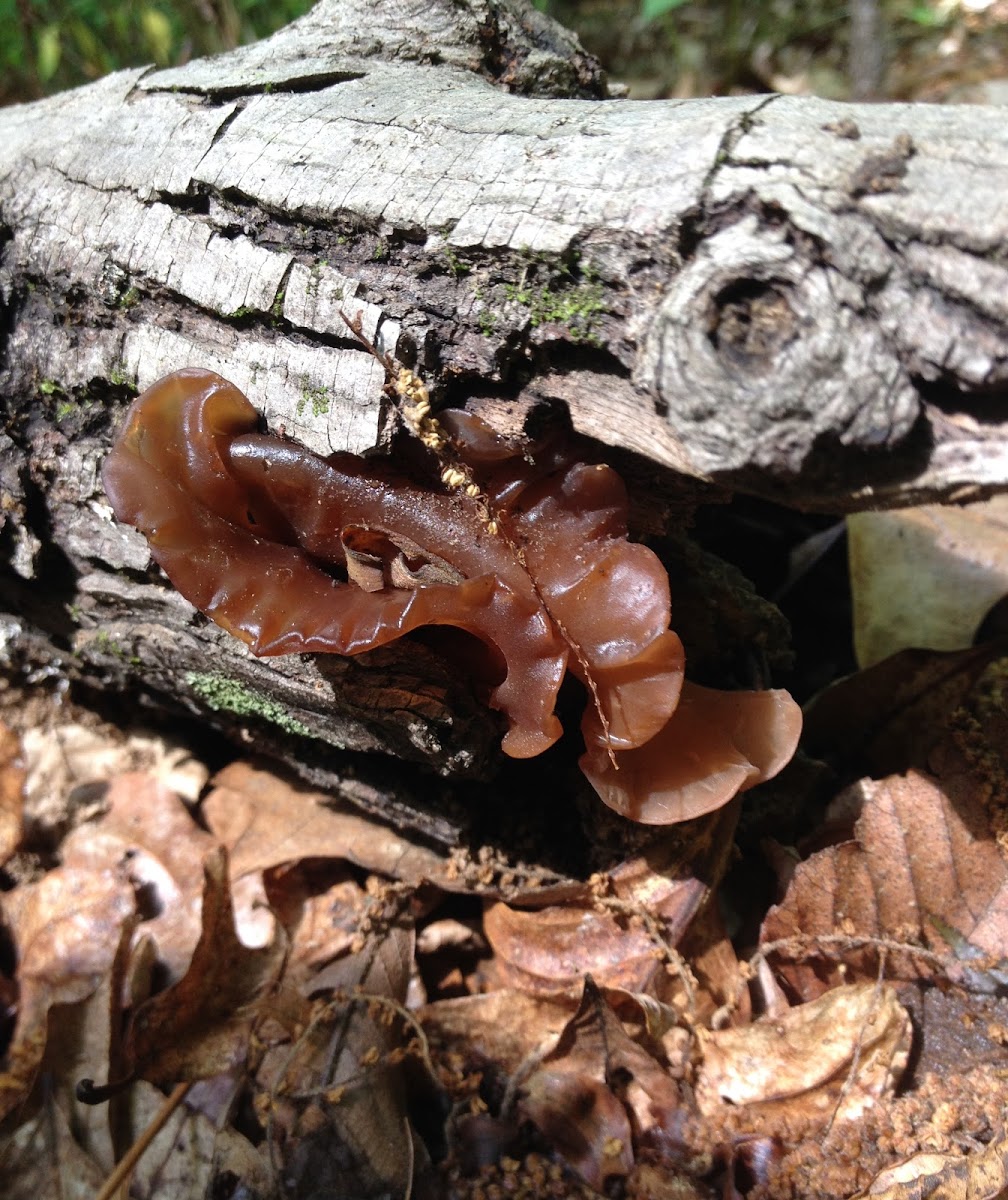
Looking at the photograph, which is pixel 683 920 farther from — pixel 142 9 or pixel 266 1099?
pixel 142 9

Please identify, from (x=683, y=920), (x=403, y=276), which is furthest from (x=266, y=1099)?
(x=403, y=276)

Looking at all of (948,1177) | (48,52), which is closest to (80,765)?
(948,1177)

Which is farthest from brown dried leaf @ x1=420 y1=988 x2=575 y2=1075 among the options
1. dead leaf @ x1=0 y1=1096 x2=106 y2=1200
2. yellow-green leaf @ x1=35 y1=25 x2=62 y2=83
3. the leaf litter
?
yellow-green leaf @ x1=35 y1=25 x2=62 y2=83

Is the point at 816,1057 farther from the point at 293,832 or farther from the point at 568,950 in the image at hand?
the point at 293,832

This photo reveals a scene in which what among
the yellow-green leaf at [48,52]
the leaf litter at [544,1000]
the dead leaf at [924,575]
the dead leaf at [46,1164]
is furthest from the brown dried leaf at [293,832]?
the yellow-green leaf at [48,52]

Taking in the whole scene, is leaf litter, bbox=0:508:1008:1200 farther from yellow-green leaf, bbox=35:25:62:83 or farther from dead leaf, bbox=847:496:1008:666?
yellow-green leaf, bbox=35:25:62:83

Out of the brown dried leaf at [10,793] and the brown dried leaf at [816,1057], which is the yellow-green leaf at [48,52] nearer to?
the brown dried leaf at [10,793]

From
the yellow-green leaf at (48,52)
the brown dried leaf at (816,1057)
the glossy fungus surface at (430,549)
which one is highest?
the yellow-green leaf at (48,52)
